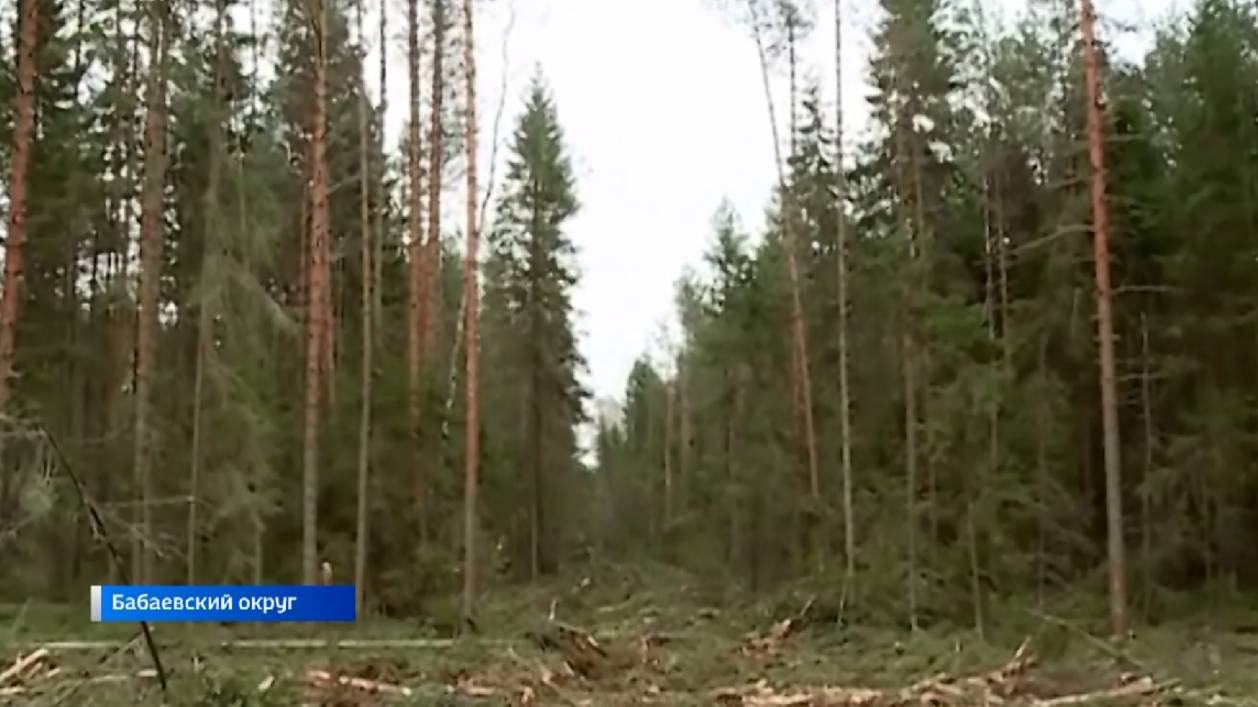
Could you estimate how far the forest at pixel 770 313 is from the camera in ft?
53.7

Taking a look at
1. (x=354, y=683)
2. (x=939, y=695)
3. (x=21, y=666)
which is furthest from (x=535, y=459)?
(x=21, y=666)

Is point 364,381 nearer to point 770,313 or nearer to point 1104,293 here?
point 1104,293

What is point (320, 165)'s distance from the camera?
52.1 ft

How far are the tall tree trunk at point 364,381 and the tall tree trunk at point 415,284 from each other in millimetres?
559

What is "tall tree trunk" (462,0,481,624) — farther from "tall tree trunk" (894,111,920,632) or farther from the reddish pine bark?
"tall tree trunk" (894,111,920,632)

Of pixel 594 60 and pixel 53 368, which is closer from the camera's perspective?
pixel 53 368

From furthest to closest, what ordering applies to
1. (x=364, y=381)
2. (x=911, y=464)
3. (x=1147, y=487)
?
(x=1147, y=487) < (x=911, y=464) < (x=364, y=381)

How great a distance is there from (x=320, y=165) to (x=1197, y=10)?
627 inches

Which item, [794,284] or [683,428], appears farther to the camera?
[683,428]

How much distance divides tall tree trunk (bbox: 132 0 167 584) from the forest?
7 cm

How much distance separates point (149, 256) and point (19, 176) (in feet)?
6.79

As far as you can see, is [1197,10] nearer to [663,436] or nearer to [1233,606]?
[1233,606]

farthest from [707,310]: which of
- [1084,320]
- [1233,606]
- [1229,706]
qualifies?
[1229,706]

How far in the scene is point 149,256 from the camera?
15500mm
